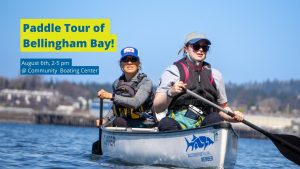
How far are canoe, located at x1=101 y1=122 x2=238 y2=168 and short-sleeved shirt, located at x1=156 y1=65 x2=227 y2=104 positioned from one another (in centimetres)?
70

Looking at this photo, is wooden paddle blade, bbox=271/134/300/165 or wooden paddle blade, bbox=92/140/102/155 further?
wooden paddle blade, bbox=92/140/102/155

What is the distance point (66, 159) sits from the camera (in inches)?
525

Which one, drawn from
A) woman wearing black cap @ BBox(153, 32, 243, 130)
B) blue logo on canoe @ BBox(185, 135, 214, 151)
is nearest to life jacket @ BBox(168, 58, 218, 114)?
woman wearing black cap @ BBox(153, 32, 243, 130)

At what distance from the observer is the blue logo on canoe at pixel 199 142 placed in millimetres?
10795

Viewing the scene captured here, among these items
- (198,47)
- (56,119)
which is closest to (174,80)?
(198,47)

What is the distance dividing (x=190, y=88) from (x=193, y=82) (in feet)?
0.35

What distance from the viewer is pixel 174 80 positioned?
450 inches

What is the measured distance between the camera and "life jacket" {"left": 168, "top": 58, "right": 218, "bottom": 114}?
11414 millimetres

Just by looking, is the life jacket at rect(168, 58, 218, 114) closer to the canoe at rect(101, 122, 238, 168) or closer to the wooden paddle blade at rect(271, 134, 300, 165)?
the canoe at rect(101, 122, 238, 168)

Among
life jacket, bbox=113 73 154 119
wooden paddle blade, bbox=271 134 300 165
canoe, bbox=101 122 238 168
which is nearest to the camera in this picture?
canoe, bbox=101 122 238 168

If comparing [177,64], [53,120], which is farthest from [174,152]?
[53,120]

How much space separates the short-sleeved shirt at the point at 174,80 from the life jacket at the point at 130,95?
5.79ft

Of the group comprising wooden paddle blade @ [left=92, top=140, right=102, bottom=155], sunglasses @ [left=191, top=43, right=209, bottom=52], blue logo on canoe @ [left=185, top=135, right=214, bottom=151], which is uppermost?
sunglasses @ [left=191, top=43, right=209, bottom=52]

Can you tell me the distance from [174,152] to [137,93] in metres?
2.03
